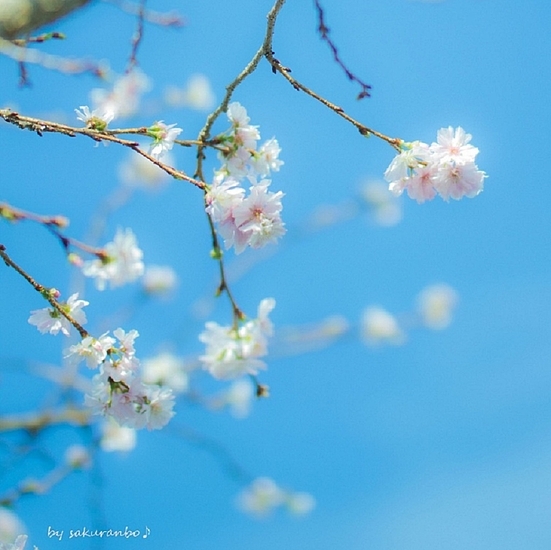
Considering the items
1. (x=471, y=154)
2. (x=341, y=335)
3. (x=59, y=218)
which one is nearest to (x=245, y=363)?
(x=59, y=218)

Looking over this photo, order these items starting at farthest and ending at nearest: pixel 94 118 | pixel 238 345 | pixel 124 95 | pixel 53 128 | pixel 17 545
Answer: pixel 124 95 → pixel 238 345 → pixel 17 545 → pixel 94 118 → pixel 53 128

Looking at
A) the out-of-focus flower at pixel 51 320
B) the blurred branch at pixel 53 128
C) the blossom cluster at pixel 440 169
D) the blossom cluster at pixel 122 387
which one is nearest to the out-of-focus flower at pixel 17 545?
the blossom cluster at pixel 122 387

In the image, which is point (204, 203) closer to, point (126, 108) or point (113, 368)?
point (113, 368)

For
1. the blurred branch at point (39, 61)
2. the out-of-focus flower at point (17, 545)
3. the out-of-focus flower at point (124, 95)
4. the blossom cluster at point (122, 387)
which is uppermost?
the out-of-focus flower at point (124, 95)

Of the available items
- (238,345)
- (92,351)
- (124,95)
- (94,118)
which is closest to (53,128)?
(94,118)

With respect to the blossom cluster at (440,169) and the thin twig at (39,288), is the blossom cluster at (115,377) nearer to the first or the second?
the thin twig at (39,288)

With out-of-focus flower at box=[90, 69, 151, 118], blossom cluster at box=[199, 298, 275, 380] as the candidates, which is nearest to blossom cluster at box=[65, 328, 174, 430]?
blossom cluster at box=[199, 298, 275, 380]

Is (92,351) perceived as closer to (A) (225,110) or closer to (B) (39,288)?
(B) (39,288)
